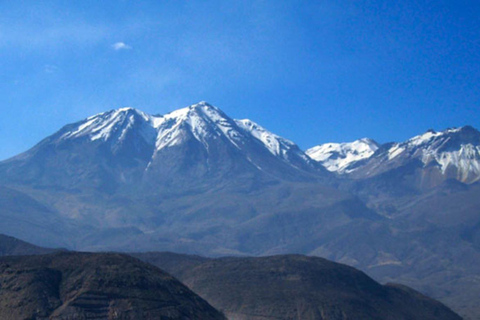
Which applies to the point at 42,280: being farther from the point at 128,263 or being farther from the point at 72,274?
the point at 128,263

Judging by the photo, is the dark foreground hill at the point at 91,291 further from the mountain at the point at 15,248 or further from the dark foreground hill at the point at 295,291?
the mountain at the point at 15,248

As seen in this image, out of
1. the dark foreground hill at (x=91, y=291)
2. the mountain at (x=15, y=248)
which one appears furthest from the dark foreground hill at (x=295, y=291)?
the dark foreground hill at (x=91, y=291)

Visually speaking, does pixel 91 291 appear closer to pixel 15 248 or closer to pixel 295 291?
pixel 295 291

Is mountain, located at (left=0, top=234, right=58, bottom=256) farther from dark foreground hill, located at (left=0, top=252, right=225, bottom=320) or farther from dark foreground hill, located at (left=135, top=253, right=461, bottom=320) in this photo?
dark foreground hill, located at (left=0, top=252, right=225, bottom=320)

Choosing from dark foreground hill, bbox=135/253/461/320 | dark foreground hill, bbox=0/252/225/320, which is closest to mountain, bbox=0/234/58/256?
dark foreground hill, bbox=135/253/461/320

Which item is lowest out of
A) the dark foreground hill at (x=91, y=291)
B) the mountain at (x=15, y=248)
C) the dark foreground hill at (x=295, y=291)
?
the dark foreground hill at (x=91, y=291)

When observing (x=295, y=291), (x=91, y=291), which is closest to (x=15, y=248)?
(x=295, y=291)
